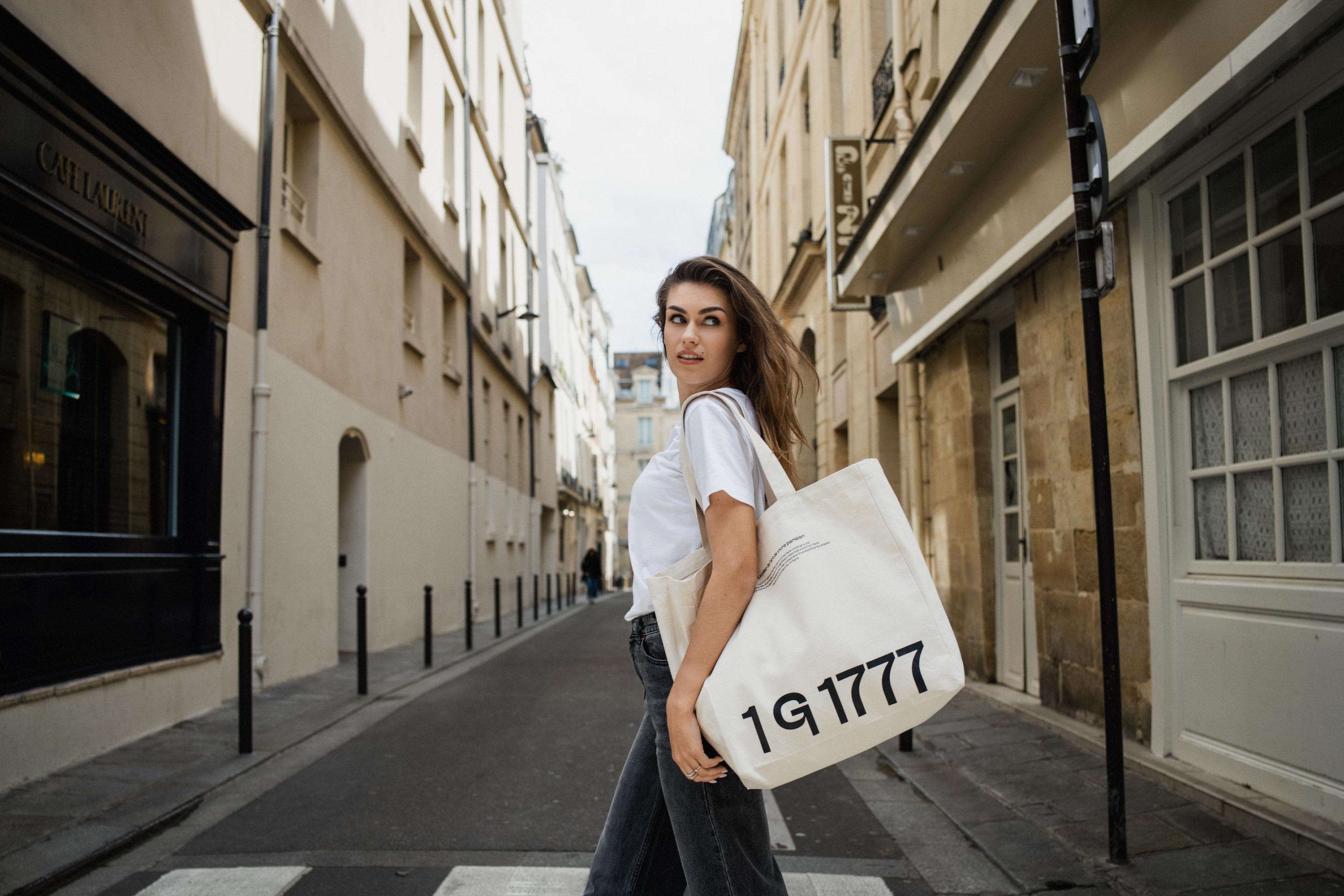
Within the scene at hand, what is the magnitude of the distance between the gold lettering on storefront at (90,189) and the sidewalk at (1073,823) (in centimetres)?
551

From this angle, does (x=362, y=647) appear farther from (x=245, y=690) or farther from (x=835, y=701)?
(x=835, y=701)

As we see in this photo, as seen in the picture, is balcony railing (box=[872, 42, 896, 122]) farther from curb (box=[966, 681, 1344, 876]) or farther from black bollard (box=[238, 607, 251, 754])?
black bollard (box=[238, 607, 251, 754])

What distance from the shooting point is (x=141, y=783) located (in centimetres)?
470

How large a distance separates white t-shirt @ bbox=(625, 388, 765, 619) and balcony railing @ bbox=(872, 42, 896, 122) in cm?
941

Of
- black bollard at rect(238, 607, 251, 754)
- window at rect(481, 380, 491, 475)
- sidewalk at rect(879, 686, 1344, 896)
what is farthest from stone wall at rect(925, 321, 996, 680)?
window at rect(481, 380, 491, 475)

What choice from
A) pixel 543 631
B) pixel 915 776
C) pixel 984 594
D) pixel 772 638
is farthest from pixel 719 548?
pixel 543 631

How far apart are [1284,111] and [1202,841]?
2.80 meters

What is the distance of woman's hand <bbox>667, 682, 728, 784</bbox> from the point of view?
1.56 m

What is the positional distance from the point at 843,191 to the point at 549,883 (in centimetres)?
947

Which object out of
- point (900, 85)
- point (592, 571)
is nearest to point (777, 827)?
point (900, 85)

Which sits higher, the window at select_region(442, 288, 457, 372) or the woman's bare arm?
the window at select_region(442, 288, 457, 372)

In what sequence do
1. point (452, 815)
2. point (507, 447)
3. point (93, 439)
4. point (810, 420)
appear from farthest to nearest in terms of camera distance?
point (507, 447) < point (810, 420) < point (93, 439) < point (452, 815)

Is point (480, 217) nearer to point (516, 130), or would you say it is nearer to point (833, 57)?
point (516, 130)

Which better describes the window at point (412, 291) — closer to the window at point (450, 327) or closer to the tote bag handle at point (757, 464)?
the window at point (450, 327)
